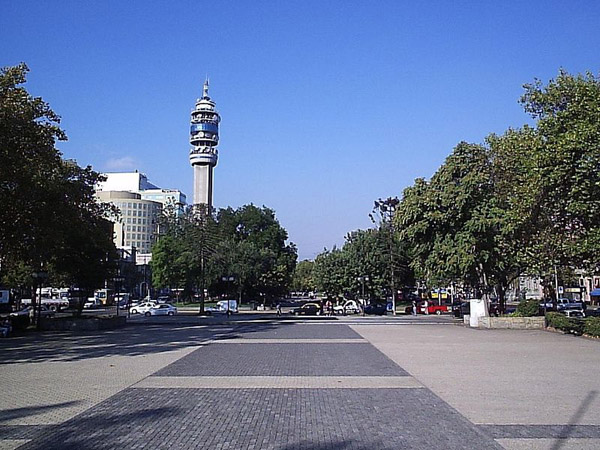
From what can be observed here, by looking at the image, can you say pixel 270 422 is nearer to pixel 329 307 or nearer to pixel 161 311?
pixel 161 311

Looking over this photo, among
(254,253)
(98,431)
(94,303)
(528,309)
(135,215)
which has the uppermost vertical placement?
(135,215)

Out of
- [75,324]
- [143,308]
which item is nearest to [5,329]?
[75,324]

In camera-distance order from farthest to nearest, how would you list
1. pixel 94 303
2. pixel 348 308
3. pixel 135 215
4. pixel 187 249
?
pixel 135 215
pixel 94 303
pixel 187 249
pixel 348 308

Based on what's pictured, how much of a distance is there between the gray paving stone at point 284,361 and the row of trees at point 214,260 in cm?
3531

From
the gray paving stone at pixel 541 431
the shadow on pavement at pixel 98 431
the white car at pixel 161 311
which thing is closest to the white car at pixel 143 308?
the white car at pixel 161 311

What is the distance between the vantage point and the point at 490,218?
33688 mm

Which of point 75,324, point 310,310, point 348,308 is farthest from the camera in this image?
point 348,308

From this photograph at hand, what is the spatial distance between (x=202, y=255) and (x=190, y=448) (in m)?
49.2

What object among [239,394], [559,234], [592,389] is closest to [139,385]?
[239,394]

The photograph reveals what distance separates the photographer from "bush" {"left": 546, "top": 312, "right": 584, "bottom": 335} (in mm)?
27297

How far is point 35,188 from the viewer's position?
24047 mm

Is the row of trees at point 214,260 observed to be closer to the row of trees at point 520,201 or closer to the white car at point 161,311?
the white car at point 161,311

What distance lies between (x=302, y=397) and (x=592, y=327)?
18533mm

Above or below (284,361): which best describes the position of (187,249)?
above
